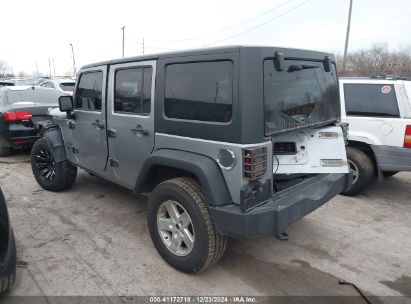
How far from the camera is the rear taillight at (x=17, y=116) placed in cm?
677

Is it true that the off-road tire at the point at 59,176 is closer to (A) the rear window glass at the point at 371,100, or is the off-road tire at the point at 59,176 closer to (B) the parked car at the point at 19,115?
(B) the parked car at the point at 19,115

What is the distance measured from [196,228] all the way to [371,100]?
3608 mm

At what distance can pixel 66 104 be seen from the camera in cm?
457

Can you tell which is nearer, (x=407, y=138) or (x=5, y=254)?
(x=5, y=254)

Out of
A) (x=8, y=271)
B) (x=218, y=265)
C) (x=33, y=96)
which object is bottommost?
(x=218, y=265)

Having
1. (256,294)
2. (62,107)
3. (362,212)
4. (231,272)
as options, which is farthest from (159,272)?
(362,212)

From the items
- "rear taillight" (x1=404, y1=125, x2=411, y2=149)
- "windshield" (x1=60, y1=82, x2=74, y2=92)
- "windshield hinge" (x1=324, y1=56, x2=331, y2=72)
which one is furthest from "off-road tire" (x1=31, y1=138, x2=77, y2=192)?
"windshield" (x1=60, y1=82, x2=74, y2=92)

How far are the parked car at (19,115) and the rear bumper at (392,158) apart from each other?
595 cm

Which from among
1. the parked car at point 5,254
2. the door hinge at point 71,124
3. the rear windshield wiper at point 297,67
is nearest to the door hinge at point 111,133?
the door hinge at point 71,124

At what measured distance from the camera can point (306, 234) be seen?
400cm

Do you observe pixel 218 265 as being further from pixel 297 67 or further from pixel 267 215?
pixel 297 67

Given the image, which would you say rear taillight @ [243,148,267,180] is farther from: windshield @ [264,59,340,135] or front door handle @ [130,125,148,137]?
front door handle @ [130,125,148,137]

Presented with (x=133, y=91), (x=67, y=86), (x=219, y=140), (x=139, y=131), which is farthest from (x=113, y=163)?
(x=67, y=86)

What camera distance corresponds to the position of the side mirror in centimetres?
453
